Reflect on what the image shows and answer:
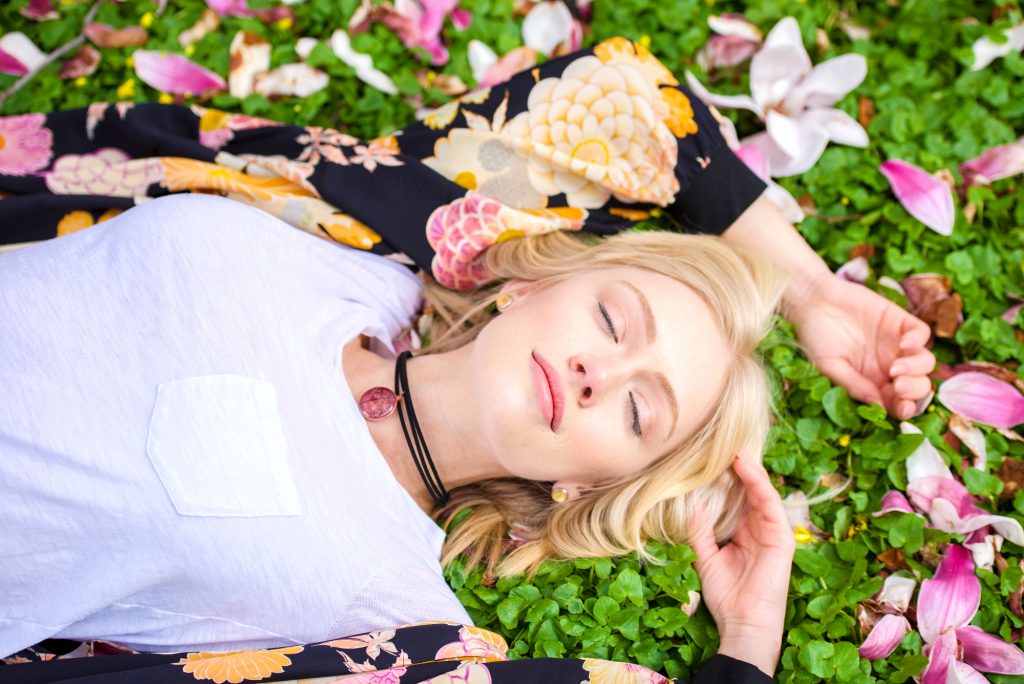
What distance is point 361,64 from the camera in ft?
8.87

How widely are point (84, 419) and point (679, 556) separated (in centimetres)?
146

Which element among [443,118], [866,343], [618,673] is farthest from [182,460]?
[866,343]

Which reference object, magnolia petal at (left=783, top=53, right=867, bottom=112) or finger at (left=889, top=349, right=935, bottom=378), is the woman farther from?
magnolia petal at (left=783, top=53, right=867, bottom=112)

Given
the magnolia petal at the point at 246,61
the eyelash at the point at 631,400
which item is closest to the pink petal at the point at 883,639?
the eyelash at the point at 631,400

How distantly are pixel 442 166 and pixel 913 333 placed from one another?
1.41 metres

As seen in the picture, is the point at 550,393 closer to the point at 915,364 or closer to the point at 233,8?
the point at 915,364

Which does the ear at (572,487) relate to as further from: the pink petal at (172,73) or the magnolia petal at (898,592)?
the pink petal at (172,73)

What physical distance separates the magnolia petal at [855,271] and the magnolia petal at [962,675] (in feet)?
3.67

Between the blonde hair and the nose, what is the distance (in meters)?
0.37

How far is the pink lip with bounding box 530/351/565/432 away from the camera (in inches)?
70.7

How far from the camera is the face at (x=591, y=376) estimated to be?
1.82 meters

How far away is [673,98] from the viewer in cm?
238

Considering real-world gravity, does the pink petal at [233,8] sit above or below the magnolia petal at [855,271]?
above

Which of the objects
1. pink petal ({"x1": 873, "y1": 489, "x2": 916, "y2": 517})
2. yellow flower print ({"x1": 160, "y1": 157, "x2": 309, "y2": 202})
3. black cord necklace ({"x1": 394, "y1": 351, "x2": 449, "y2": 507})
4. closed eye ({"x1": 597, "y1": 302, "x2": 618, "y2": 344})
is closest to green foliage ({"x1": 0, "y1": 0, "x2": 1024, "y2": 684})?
pink petal ({"x1": 873, "y1": 489, "x2": 916, "y2": 517})
